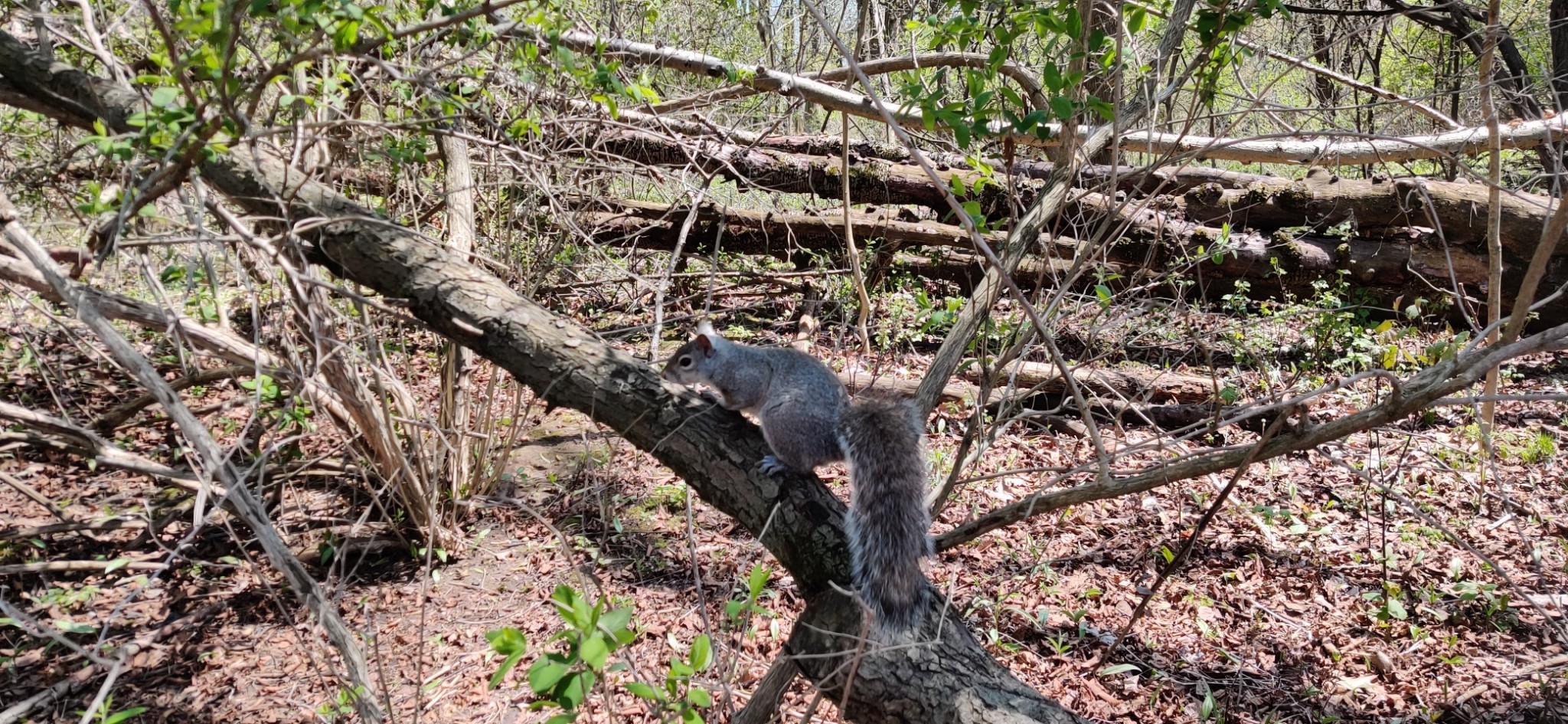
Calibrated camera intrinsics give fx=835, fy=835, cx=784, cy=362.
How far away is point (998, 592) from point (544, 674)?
3081 mm

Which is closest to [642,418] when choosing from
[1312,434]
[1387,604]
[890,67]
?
[1312,434]

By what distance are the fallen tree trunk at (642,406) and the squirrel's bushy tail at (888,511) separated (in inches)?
4.6

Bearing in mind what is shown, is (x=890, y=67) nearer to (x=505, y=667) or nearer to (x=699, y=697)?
(x=699, y=697)

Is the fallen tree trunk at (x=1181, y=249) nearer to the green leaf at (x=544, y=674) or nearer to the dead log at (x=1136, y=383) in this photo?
the dead log at (x=1136, y=383)

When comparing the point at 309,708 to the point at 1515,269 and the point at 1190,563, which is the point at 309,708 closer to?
the point at 1190,563

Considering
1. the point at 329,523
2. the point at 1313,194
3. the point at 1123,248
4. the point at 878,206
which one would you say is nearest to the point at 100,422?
the point at 329,523

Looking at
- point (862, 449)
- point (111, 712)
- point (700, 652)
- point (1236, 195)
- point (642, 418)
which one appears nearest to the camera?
point (700, 652)

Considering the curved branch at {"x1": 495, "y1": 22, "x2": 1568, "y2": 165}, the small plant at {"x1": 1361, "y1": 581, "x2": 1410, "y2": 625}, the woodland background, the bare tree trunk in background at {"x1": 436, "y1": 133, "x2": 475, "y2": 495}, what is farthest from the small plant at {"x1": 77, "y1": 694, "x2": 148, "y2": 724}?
the small plant at {"x1": 1361, "y1": 581, "x2": 1410, "y2": 625}

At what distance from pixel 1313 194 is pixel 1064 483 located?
430 centimetres

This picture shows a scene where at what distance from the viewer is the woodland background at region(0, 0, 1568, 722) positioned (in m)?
2.46

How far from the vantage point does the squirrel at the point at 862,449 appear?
2.58 metres

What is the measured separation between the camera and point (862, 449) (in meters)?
2.85

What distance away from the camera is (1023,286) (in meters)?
7.25

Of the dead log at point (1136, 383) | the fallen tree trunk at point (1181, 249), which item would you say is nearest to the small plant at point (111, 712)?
the fallen tree trunk at point (1181, 249)
